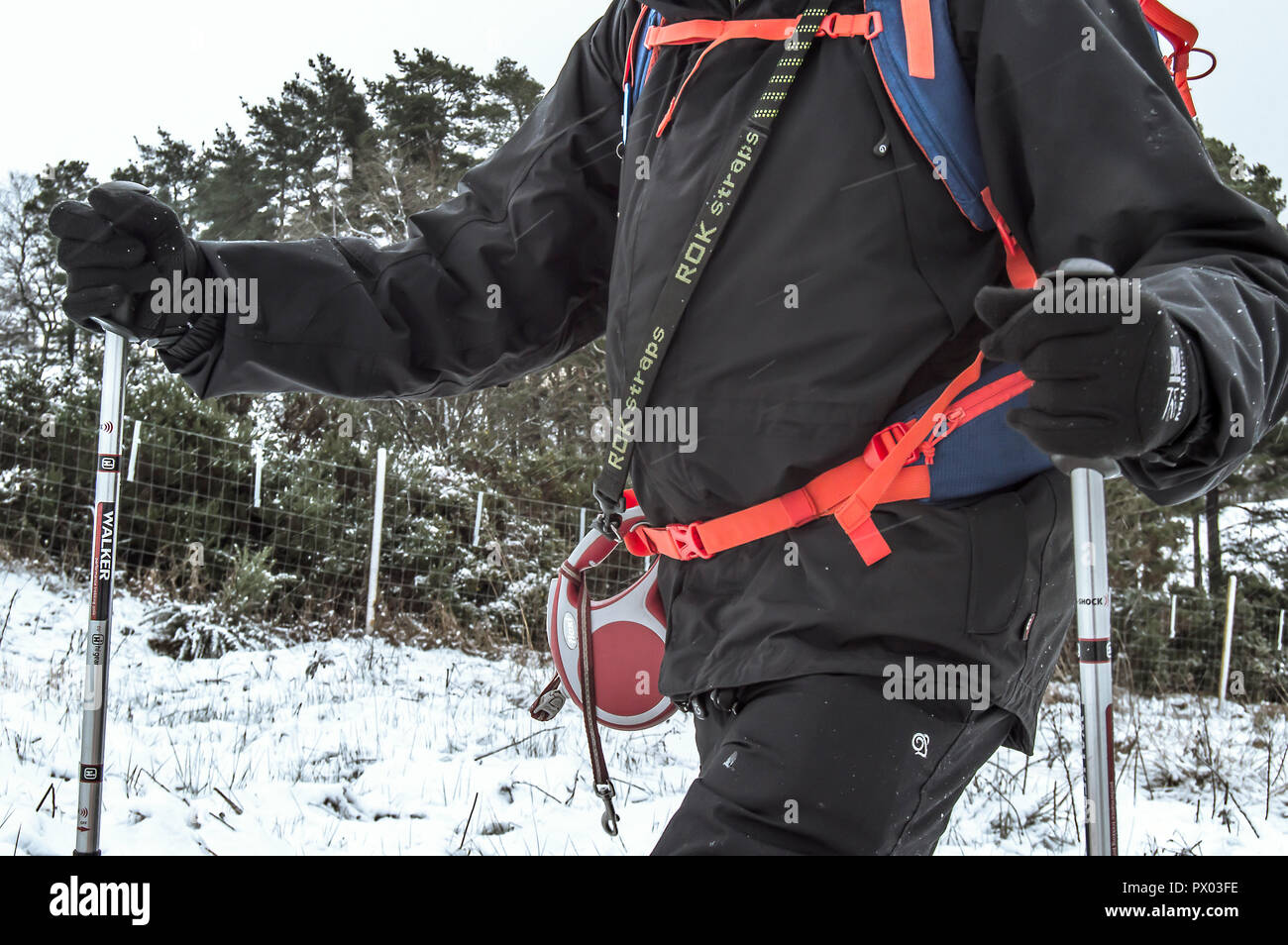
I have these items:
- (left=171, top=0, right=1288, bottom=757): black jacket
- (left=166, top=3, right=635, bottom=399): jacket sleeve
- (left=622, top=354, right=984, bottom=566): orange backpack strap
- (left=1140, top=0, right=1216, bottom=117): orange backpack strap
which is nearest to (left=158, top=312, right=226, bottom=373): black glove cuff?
(left=166, top=3, right=635, bottom=399): jacket sleeve

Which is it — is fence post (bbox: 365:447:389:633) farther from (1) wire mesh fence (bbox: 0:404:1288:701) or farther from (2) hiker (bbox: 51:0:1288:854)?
(2) hiker (bbox: 51:0:1288:854)

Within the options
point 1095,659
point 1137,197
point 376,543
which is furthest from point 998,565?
point 376,543

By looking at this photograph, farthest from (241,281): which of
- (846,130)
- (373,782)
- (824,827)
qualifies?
(373,782)

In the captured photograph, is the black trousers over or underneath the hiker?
underneath

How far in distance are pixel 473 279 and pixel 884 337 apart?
97 cm

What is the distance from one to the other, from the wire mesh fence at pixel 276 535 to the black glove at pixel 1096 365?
21.1ft

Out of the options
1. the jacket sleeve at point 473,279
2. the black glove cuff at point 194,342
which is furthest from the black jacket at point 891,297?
the black glove cuff at point 194,342

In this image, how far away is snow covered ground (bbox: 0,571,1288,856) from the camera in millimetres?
3166

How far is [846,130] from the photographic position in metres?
1.40

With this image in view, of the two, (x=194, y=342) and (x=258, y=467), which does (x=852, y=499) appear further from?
(x=258, y=467)

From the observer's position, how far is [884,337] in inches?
52.4

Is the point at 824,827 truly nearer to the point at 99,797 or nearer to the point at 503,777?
the point at 99,797

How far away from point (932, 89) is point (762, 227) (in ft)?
0.97

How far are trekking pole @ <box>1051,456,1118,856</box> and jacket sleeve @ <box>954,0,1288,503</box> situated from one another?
0.31ft
